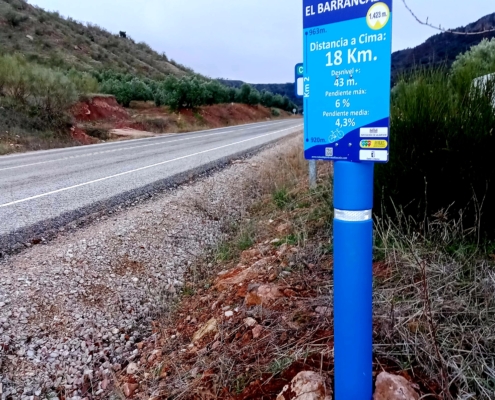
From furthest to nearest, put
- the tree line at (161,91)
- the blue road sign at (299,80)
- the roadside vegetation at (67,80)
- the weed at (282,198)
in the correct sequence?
1. the tree line at (161,91)
2. the roadside vegetation at (67,80)
3. the blue road sign at (299,80)
4. the weed at (282,198)

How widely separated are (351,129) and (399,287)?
132 centimetres

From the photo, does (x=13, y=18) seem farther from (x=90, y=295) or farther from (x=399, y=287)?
(x=399, y=287)

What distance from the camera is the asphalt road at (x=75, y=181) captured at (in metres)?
5.64

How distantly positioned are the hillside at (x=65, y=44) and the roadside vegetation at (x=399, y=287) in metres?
34.1

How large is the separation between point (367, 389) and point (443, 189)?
83.0 inches

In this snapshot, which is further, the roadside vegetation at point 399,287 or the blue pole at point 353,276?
the roadside vegetation at point 399,287

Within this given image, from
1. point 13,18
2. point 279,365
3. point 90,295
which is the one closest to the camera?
point 279,365

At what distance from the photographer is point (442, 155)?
322cm

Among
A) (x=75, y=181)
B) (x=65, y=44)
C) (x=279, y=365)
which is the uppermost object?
(x=65, y=44)

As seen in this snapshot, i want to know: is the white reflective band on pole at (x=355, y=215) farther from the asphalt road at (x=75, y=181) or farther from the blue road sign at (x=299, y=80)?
the blue road sign at (x=299, y=80)

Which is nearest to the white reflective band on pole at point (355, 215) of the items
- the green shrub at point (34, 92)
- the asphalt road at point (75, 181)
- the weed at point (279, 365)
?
the weed at point (279, 365)

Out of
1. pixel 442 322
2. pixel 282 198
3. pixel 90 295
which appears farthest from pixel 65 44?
pixel 442 322

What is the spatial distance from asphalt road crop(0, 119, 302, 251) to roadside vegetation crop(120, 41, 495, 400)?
2495 mm

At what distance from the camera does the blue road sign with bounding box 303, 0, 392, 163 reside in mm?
1315
